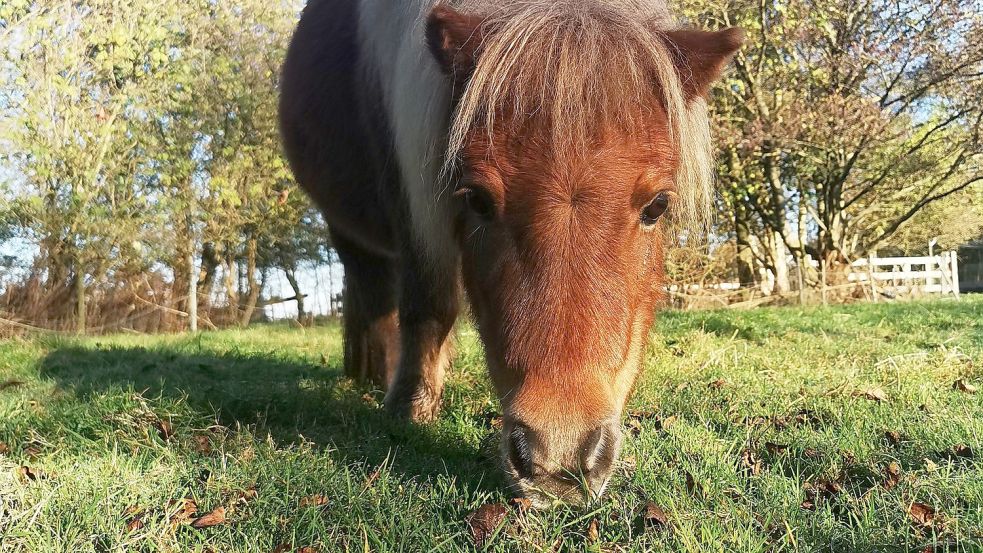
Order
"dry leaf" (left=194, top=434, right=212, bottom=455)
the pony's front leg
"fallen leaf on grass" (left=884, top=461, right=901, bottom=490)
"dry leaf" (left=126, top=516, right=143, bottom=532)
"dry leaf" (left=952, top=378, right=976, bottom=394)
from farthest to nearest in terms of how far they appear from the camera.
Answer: "dry leaf" (left=952, top=378, right=976, bottom=394), the pony's front leg, "dry leaf" (left=194, top=434, right=212, bottom=455), "fallen leaf on grass" (left=884, top=461, right=901, bottom=490), "dry leaf" (left=126, top=516, right=143, bottom=532)

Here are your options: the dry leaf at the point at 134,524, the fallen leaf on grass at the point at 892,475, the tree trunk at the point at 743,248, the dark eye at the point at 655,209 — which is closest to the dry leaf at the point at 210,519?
the dry leaf at the point at 134,524

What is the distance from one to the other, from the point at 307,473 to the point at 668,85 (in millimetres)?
1870

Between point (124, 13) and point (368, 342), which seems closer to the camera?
point (368, 342)

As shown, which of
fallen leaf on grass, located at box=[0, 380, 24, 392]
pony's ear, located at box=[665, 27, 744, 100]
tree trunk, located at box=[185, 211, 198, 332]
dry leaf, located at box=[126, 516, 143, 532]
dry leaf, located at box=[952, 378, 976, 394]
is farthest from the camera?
Answer: tree trunk, located at box=[185, 211, 198, 332]

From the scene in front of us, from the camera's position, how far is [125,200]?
40.8 feet

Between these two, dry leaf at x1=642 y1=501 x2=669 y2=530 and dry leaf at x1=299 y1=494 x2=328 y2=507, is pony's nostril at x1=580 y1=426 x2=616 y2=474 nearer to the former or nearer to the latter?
dry leaf at x1=642 y1=501 x2=669 y2=530

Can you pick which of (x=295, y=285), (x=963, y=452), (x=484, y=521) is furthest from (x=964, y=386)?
(x=295, y=285)

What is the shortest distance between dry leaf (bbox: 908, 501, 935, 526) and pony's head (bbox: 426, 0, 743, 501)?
2.90 feet

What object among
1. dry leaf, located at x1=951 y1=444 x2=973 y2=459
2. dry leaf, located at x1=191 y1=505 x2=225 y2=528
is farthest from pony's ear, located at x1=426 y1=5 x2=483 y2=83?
dry leaf, located at x1=951 y1=444 x2=973 y2=459

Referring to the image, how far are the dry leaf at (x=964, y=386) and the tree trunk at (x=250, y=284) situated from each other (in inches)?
558

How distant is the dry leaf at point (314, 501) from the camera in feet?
6.75

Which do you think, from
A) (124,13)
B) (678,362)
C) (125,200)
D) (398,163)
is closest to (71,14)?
(124,13)

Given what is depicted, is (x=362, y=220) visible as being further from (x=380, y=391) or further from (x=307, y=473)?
(x=307, y=473)

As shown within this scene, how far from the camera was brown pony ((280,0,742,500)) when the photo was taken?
1.82 metres
